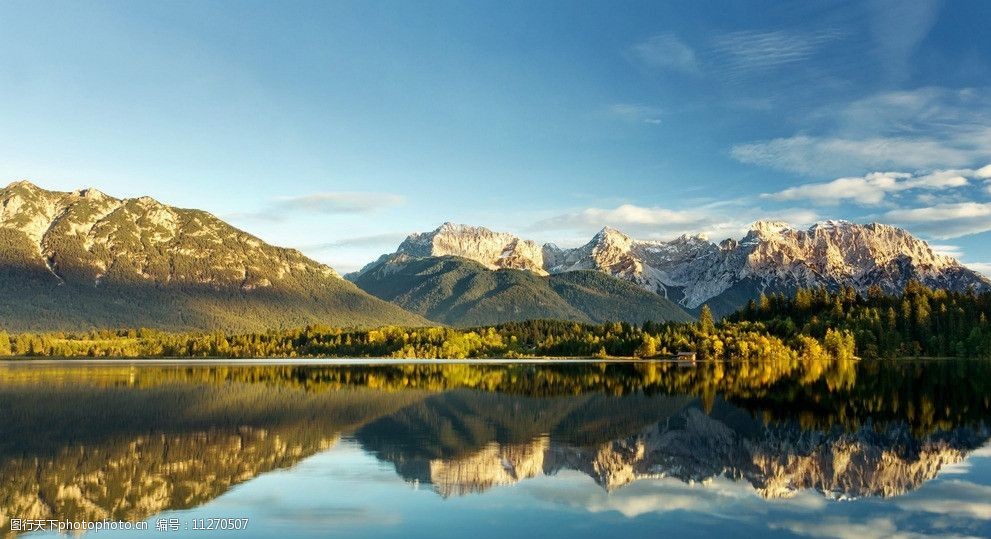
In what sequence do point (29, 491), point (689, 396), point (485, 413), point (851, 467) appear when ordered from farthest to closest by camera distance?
point (689, 396), point (485, 413), point (851, 467), point (29, 491)

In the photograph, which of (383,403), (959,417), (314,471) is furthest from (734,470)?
(383,403)

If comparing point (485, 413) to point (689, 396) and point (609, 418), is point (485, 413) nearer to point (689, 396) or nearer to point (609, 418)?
Answer: point (609, 418)

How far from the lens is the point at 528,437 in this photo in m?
59.8

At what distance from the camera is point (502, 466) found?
47.4m

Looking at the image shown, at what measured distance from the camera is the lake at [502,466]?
3428cm

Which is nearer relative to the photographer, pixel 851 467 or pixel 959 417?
pixel 851 467

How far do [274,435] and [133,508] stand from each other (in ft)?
81.2

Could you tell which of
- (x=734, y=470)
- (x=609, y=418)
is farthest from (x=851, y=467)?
(x=609, y=418)

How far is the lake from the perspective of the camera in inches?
1350

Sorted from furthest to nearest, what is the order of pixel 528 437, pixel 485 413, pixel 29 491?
1. pixel 485 413
2. pixel 528 437
3. pixel 29 491

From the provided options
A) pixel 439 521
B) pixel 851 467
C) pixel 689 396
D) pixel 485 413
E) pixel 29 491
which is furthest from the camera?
pixel 689 396

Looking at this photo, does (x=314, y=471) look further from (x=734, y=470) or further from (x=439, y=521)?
(x=734, y=470)

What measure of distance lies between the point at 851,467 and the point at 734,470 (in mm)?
7048

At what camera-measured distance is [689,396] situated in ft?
320
